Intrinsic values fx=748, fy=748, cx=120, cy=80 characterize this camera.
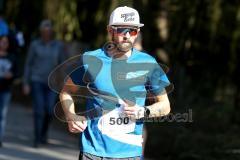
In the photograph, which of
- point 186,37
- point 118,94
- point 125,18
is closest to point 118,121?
point 118,94

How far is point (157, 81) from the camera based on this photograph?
4898 mm

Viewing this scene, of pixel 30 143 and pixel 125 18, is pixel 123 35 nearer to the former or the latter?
pixel 125 18

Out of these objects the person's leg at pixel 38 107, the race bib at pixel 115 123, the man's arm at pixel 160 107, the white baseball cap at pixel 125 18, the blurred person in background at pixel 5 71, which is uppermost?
the white baseball cap at pixel 125 18

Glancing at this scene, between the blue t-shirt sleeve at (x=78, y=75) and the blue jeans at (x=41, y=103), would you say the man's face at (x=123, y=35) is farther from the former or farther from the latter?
the blue jeans at (x=41, y=103)

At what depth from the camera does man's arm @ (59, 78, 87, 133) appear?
4.75 metres

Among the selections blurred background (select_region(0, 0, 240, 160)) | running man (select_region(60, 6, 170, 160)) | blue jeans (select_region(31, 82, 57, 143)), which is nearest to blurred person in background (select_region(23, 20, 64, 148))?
blue jeans (select_region(31, 82, 57, 143))

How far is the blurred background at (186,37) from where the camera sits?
13.3 m

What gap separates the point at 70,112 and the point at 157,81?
1.98 feet

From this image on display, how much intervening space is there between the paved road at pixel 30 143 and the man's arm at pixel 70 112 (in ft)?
15.5

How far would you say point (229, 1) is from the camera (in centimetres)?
1391

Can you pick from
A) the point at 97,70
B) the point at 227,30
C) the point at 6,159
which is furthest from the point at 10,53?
the point at 97,70

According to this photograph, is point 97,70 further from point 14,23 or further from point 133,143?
point 14,23

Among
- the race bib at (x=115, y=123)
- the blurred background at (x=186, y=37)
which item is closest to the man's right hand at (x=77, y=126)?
the race bib at (x=115, y=123)

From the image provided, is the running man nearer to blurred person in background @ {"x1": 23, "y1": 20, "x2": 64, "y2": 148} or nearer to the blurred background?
blurred person in background @ {"x1": 23, "y1": 20, "x2": 64, "y2": 148}
